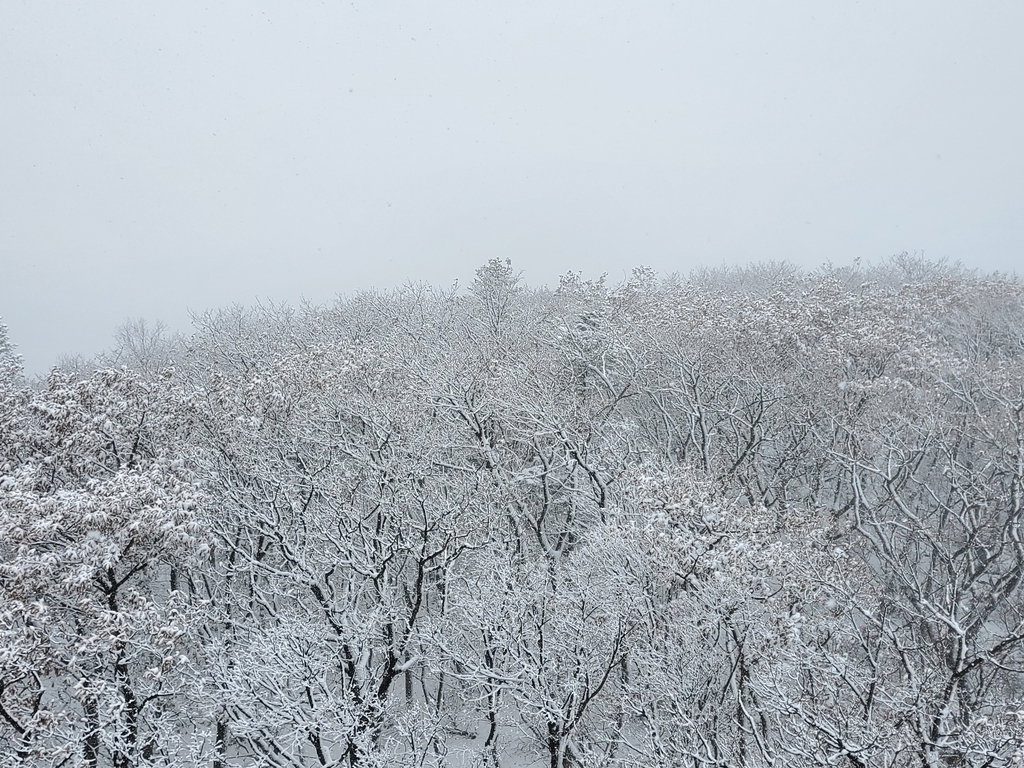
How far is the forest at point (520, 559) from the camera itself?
9.81 meters

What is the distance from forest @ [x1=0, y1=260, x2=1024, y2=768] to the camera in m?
9.81

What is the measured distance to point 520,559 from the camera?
17.2 metres

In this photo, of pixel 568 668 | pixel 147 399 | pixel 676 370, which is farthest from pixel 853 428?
pixel 147 399

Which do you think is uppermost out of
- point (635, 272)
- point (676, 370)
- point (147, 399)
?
point (635, 272)

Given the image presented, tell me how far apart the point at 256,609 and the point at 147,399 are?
7.49m

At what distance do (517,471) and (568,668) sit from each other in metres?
7.67

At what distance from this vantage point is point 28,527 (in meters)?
9.32

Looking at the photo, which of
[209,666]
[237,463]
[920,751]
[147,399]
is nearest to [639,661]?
[920,751]

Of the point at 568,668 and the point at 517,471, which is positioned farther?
the point at 517,471

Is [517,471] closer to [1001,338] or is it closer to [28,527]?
[28,527]

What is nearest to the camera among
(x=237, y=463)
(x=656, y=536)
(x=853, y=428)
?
(x=656, y=536)

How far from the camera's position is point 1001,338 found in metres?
25.8

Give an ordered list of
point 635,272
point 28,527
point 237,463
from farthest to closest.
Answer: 1. point 635,272
2. point 237,463
3. point 28,527

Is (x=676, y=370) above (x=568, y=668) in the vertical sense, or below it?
above
